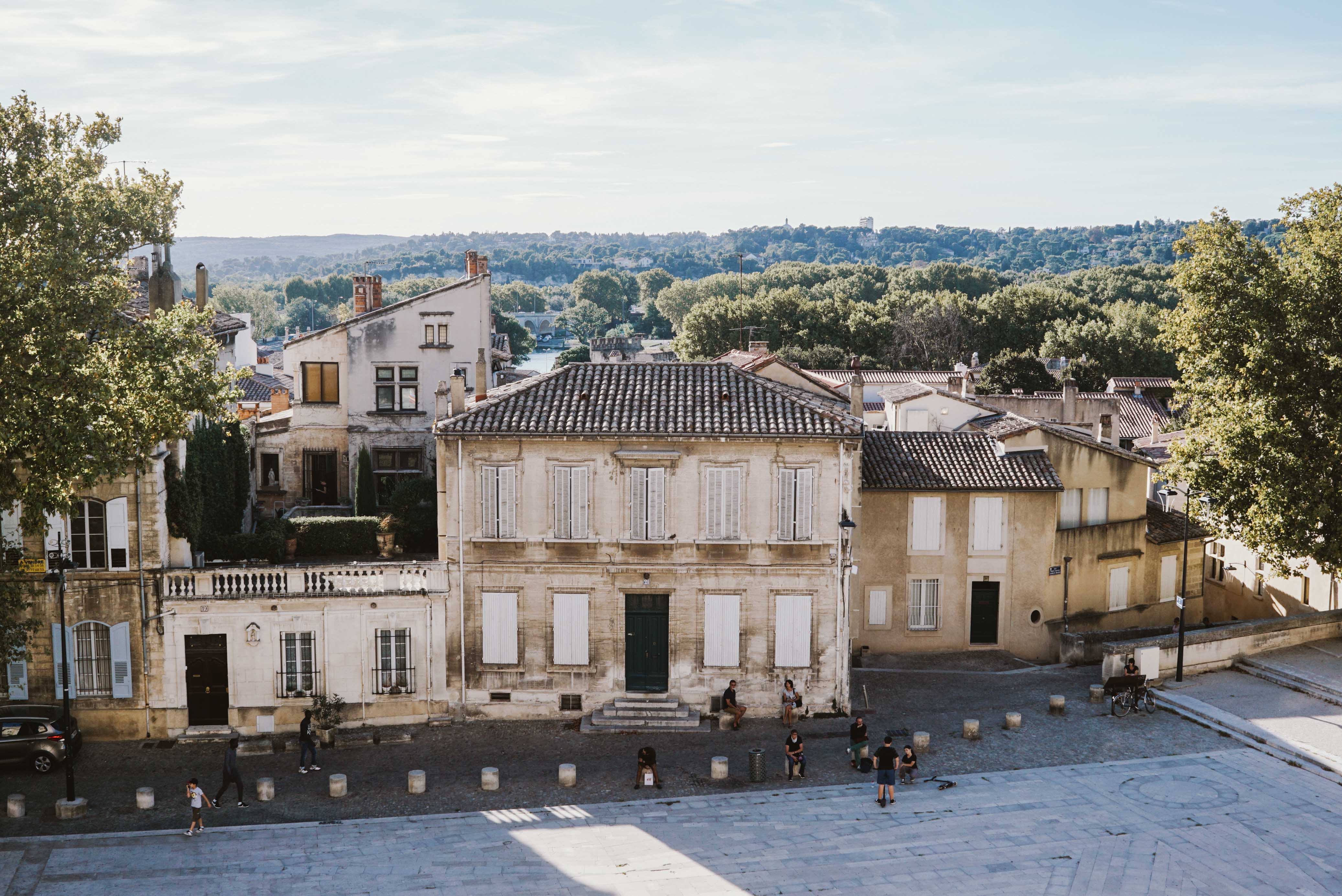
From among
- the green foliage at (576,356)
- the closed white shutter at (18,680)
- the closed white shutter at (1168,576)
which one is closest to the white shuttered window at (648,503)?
the closed white shutter at (18,680)

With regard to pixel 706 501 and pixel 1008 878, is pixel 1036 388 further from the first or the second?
pixel 1008 878

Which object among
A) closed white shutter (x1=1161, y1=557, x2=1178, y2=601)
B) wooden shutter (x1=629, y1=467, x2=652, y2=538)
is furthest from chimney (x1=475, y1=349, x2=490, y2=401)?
closed white shutter (x1=1161, y1=557, x2=1178, y2=601)

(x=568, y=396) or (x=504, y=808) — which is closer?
(x=504, y=808)

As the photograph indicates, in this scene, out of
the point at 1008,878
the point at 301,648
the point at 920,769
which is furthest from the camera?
the point at 301,648

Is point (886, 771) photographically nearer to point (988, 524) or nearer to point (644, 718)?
point (644, 718)

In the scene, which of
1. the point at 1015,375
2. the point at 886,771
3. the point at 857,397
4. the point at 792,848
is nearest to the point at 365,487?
the point at 857,397

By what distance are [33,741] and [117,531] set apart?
5.28 m

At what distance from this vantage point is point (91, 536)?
99.5 feet

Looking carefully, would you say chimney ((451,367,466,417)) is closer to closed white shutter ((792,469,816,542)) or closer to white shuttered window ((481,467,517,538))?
white shuttered window ((481,467,517,538))

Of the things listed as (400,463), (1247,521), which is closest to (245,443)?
(400,463)

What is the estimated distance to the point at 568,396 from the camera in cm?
3272

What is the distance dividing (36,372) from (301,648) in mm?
9768

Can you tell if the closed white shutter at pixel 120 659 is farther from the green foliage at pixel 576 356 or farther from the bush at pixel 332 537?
the green foliage at pixel 576 356

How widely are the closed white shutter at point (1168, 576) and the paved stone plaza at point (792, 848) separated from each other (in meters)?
14.5
